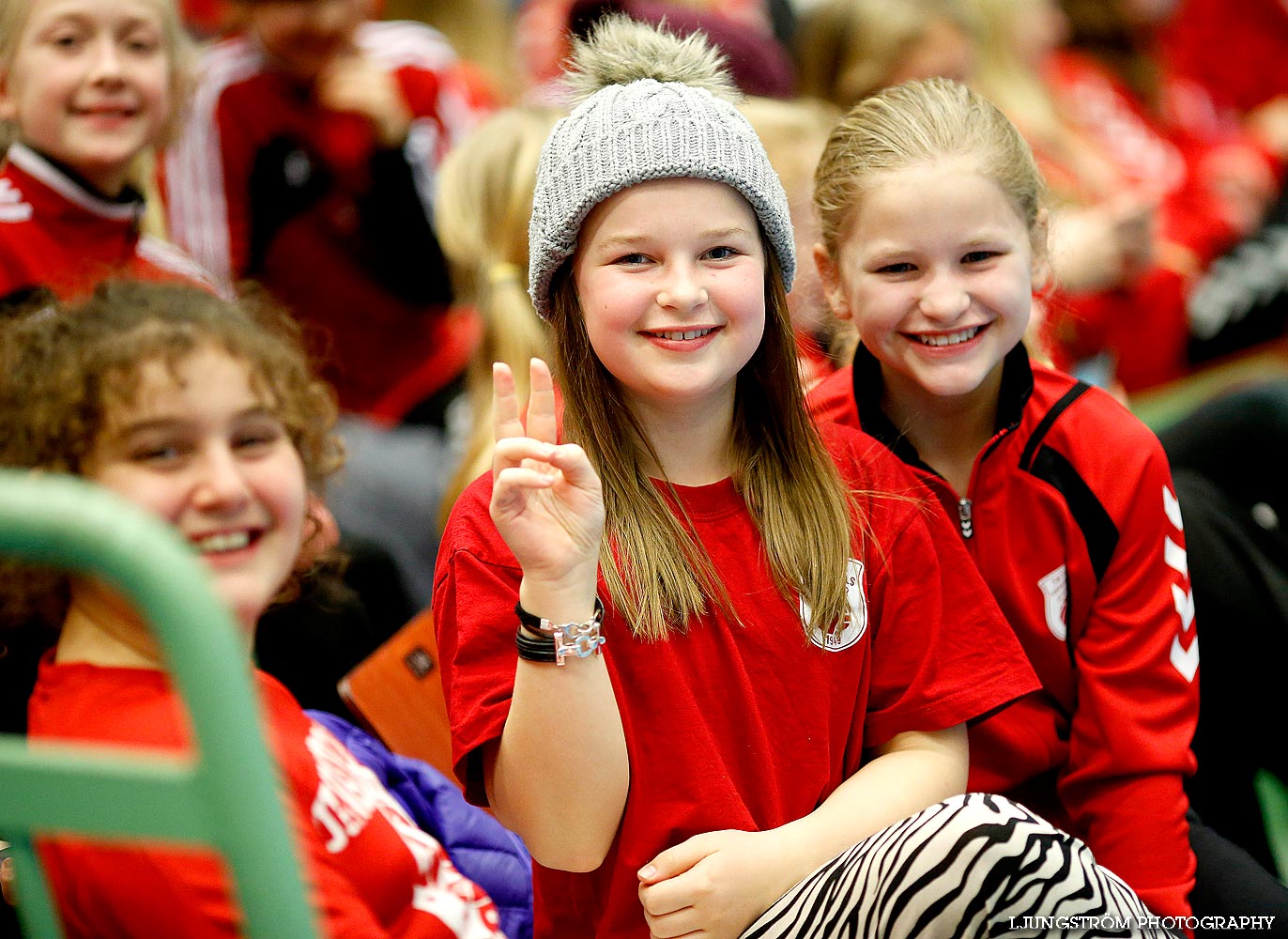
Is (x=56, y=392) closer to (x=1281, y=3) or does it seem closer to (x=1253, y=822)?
(x=1253, y=822)

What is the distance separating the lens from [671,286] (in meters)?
1.34

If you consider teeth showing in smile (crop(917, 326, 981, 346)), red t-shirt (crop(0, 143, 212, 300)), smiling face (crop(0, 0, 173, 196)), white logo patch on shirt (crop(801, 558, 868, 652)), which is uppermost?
smiling face (crop(0, 0, 173, 196))

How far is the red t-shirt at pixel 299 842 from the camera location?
1.05 m

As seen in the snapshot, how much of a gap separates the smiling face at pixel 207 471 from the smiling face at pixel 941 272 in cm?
74

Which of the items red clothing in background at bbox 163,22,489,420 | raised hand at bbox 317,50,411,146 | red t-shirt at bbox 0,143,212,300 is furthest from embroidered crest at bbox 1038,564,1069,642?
raised hand at bbox 317,50,411,146

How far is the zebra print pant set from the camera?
118cm

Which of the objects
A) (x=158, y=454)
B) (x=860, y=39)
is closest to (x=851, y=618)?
(x=158, y=454)

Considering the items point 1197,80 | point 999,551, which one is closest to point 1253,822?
point 999,551

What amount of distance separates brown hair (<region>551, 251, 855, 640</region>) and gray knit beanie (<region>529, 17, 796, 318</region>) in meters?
0.06

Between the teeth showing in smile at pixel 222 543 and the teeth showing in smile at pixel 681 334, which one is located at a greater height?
the teeth showing in smile at pixel 681 334

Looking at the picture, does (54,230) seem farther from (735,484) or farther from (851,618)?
(851,618)

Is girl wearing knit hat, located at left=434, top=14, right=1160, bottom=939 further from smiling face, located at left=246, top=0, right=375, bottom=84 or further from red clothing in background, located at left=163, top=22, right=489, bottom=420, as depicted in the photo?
smiling face, located at left=246, top=0, right=375, bottom=84

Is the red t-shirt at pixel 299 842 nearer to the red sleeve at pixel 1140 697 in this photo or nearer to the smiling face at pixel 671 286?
the smiling face at pixel 671 286

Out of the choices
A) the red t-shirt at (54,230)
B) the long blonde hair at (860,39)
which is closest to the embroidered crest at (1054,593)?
the red t-shirt at (54,230)
